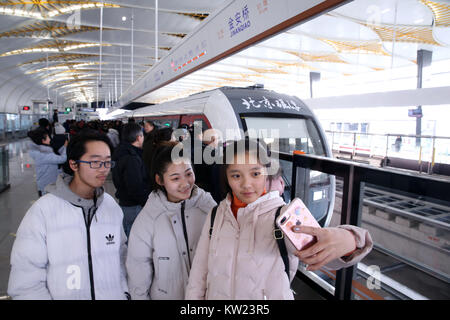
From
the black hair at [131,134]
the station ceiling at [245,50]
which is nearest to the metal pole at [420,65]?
the station ceiling at [245,50]

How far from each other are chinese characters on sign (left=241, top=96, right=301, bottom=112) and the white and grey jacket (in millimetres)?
3632

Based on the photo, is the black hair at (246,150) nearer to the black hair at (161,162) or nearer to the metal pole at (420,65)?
the black hair at (161,162)

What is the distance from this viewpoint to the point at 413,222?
546 cm

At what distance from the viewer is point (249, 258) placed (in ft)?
4.46

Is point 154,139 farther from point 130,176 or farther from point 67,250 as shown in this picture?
point 67,250

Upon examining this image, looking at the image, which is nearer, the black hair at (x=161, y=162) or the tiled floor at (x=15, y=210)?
the black hair at (x=161, y=162)

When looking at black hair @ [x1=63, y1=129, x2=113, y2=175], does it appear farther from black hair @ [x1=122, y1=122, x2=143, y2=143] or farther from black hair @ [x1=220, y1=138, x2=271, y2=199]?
black hair @ [x1=122, y1=122, x2=143, y2=143]

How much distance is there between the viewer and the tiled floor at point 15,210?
9.98ft

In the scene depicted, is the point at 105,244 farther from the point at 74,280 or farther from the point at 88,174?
the point at 88,174

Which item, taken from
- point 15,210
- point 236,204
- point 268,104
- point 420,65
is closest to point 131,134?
point 236,204

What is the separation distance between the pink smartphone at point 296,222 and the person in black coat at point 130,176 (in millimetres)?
2264

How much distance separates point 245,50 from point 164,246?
34.7 feet

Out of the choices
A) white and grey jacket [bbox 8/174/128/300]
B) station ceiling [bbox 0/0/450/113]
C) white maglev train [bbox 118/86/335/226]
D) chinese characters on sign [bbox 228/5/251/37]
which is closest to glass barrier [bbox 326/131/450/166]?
station ceiling [bbox 0/0/450/113]
